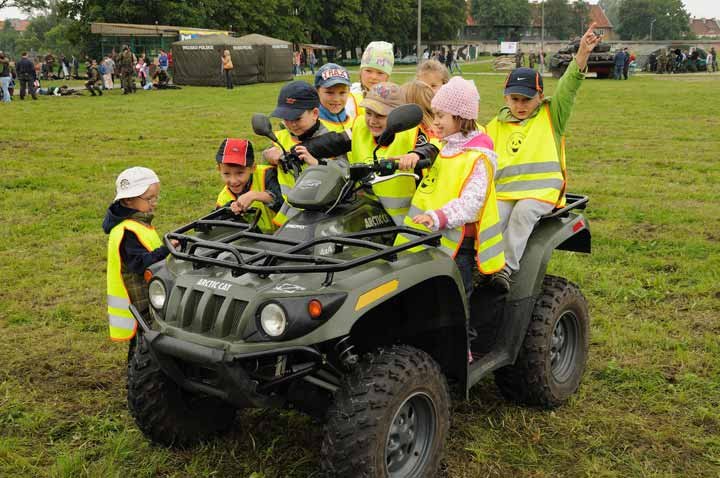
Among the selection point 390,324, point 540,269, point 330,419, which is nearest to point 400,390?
point 330,419

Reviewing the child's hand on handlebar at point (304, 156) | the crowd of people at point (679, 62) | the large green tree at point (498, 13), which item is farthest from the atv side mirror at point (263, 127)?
the large green tree at point (498, 13)

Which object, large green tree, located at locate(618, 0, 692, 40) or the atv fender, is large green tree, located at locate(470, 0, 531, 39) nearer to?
large green tree, located at locate(618, 0, 692, 40)

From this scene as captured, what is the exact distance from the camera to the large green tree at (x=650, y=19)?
149125mm

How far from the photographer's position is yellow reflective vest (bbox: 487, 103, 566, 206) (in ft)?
14.7

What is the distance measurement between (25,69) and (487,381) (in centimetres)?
2688

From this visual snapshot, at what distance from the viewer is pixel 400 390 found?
316 centimetres

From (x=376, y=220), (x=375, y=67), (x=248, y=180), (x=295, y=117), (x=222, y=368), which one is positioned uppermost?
(x=375, y=67)

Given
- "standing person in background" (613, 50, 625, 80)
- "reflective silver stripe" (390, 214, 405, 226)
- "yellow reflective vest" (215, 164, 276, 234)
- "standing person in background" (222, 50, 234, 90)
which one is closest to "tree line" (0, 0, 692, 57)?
"standing person in background" (222, 50, 234, 90)

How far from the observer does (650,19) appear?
149 meters

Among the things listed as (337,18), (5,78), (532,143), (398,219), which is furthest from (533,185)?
(337,18)

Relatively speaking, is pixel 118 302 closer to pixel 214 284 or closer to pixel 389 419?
pixel 214 284

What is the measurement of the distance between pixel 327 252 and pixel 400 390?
2.24 ft

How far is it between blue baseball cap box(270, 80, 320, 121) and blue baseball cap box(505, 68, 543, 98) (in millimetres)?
1243

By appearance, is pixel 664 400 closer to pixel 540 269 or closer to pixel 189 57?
pixel 540 269
